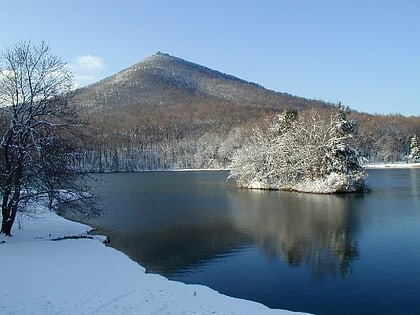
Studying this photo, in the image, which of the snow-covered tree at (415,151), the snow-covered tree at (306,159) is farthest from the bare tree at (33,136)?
the snow-covered tree at (415,151)

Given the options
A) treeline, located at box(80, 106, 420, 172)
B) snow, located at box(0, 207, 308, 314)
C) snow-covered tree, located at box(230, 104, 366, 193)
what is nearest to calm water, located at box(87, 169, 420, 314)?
snow, located at box(0, 207, 308, 314)

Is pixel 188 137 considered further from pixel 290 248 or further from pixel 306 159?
pixel 290 248

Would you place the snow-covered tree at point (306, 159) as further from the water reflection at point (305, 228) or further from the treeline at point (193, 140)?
the treeline at point (193, 140)

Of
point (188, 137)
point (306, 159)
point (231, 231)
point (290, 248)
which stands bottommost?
point (290, 248)

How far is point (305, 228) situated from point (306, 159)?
28.3m

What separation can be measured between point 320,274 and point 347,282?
1.39m

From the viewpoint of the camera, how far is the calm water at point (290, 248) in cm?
1580

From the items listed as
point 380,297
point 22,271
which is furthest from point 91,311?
point 380,297

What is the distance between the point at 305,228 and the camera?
28500 mm

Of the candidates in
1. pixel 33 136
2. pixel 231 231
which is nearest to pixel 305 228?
pixel 231 231

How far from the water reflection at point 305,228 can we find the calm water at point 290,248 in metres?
0.06

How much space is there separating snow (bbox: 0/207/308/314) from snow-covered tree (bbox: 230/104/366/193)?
37.7m

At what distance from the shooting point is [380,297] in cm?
1534

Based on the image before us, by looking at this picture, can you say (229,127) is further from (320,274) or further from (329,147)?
(320,274)
